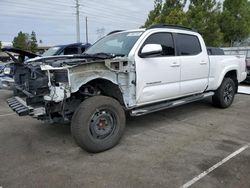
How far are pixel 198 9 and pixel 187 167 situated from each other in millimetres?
14927

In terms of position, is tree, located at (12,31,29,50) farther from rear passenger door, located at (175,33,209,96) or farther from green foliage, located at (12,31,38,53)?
rear passenger door, located at (175,33,209,96)

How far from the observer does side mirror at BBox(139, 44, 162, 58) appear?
451 centimetres

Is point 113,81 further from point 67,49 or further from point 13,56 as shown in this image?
point 67,49

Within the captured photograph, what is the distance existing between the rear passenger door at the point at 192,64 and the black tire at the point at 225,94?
788mm

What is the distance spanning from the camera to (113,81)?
4254 millimetres

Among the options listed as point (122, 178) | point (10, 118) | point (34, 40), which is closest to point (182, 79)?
point (122, 178)

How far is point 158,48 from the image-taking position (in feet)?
14.8

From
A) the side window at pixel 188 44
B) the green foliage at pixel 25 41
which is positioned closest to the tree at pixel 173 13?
the side window at pixel 188 44

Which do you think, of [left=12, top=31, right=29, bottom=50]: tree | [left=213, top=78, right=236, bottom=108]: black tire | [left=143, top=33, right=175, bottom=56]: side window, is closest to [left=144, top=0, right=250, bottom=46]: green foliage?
[left=213, top=78, right=236, bottom=108]: black tire

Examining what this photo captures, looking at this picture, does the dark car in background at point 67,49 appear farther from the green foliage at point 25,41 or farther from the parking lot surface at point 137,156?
the green foliage at point 25,41

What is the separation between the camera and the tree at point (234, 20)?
67.5 feet

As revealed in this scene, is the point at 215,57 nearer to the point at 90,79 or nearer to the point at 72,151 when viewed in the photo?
the point at 90,79

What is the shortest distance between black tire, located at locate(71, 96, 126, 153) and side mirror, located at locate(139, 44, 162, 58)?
975 mm

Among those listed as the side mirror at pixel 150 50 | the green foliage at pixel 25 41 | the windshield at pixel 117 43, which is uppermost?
the green foliage at pixel 25 41
